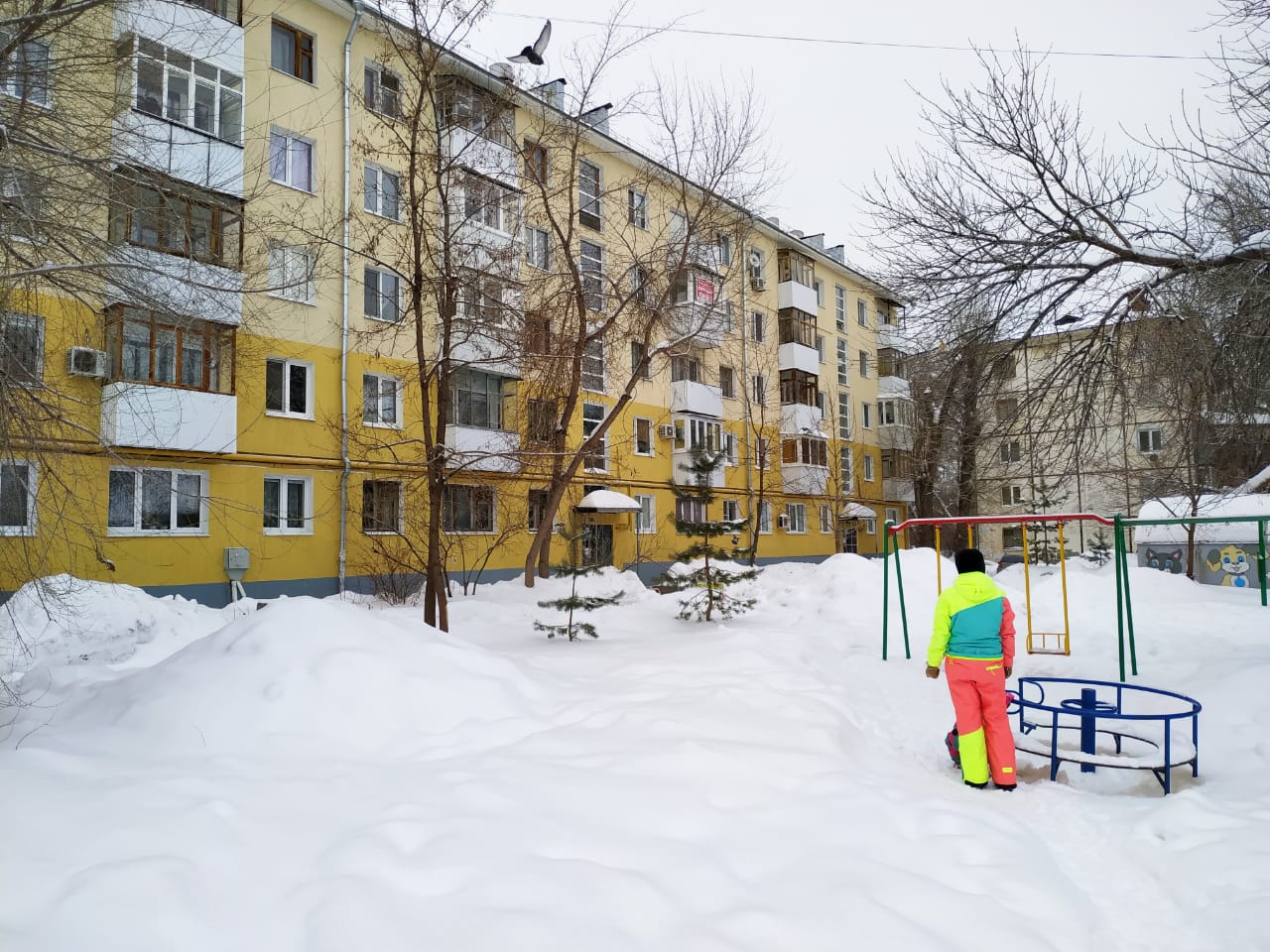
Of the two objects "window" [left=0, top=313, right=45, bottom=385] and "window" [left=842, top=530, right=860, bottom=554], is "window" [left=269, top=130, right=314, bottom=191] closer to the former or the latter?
"window" [left=0, top=313, right=45, bottom=385]

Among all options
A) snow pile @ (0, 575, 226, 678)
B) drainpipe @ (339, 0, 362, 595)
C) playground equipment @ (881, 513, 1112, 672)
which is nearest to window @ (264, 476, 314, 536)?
drainpipe @ (339, 0, 362, 595)

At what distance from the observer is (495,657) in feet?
26.2

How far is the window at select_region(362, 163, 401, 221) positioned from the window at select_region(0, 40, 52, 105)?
1476 cm

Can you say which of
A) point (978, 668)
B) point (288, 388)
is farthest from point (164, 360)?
point (978, 668)

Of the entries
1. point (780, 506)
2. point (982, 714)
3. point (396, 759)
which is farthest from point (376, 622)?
point (780, 506)

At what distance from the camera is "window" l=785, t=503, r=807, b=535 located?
33750mm

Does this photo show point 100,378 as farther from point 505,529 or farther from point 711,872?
point 711,872

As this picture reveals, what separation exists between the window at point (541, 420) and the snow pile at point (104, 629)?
8.37m

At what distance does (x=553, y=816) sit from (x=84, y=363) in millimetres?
13820

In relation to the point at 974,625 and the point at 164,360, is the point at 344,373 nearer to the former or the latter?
the point at 164,360

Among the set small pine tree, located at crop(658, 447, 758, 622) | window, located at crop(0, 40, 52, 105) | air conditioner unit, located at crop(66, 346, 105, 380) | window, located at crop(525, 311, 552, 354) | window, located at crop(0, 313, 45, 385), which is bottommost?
small pine tree, located at crop(658, 447, 758, 622)

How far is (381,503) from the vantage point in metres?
20.0

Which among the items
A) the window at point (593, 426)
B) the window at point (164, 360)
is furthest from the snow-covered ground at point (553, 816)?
the window at point (593, 426)

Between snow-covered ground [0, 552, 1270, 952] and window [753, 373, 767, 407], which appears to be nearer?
snow-covered ground [0, 552, 1270, 952]
